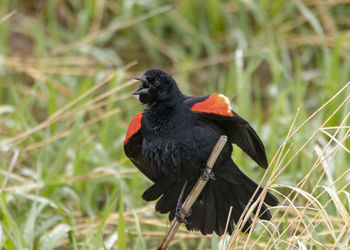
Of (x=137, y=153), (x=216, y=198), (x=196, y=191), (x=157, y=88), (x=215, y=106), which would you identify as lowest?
(x=216, y=198)

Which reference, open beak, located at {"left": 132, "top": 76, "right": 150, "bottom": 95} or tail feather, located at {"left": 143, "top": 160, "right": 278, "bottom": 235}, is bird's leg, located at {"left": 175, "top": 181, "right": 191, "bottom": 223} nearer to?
tail feather, located at {"left": 143, "top": 160, "right": 278, "bottom": 235}

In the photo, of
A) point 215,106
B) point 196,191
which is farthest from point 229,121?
point 196,191

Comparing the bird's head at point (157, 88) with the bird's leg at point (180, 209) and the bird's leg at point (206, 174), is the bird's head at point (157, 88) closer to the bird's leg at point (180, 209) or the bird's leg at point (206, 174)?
the bird's leg at point (206, 174)

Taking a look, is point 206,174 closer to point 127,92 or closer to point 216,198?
point 216,198

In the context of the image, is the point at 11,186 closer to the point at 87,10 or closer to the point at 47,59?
the point at 47,59

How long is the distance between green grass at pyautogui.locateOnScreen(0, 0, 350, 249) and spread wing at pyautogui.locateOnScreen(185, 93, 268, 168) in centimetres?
51

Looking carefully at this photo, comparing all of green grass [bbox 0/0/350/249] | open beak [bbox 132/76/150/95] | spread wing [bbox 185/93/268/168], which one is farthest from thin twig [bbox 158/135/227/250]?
open beak [bbox 132/76/150/95]

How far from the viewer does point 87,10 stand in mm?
4957

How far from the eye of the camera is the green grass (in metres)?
3.16

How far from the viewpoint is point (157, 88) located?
2.48 m

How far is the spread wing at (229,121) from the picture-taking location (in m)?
2.41

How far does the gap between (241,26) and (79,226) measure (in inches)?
111

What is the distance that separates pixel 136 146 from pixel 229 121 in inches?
17.2

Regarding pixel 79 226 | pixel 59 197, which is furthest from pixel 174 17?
pixel 79 226
